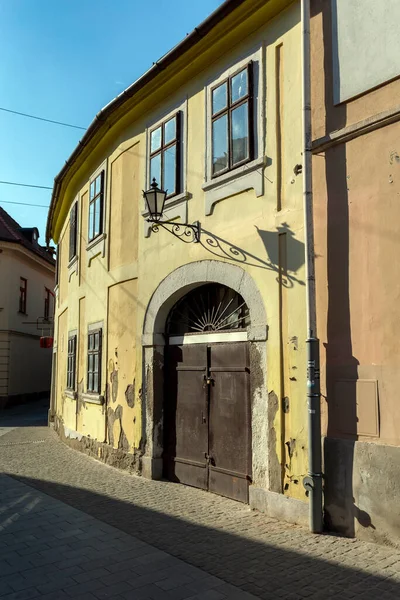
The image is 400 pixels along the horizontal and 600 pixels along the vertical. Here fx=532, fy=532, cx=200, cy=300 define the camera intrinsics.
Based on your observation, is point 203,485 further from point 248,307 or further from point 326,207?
point 326,207

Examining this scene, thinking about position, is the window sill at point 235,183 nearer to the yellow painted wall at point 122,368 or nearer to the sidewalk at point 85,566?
the yellow painted wall at point 122,368

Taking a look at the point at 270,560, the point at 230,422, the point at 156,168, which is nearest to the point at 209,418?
the point at 230,422

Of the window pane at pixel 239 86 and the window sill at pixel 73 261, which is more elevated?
the window pane at pixel 239 86

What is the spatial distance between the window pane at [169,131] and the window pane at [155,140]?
204 millimetres

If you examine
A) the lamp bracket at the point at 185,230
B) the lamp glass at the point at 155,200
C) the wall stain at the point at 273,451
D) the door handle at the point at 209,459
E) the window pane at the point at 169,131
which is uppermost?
the window pane at the point at 169,131

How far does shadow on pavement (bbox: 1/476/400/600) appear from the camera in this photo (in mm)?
4035

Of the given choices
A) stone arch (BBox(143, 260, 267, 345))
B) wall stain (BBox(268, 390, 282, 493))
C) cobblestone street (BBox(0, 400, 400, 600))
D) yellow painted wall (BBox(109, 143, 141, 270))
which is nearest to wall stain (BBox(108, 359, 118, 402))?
stone arch (BBox(143, 260, 267, 345))

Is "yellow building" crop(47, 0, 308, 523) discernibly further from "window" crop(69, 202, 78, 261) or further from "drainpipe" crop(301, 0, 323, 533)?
"window" crop(69, 202, 78, 261)

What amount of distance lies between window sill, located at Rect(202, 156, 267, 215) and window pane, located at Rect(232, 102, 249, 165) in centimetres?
21

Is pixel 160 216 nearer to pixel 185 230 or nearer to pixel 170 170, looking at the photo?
pixel 185 230

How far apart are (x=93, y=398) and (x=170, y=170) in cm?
473

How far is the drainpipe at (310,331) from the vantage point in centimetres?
536

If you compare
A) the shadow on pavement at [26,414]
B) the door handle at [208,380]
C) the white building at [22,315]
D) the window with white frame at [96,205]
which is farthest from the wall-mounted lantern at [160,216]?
the white building at [22,315]

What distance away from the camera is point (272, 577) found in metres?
4.29
